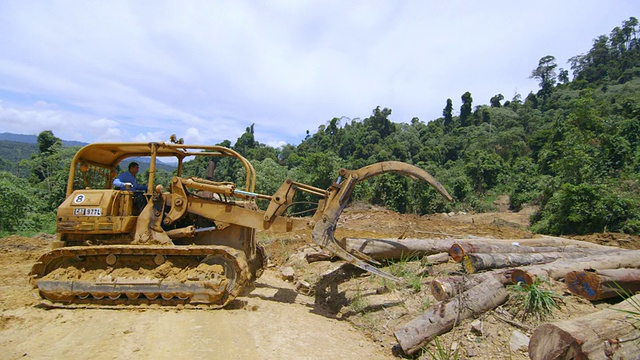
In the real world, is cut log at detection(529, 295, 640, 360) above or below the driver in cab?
below

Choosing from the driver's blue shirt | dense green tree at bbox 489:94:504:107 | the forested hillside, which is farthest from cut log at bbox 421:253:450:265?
dense green tree at bbox 489:94:504:107

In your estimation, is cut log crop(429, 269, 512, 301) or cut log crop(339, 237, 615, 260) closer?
cut log crop(429, 269, 512, 301)

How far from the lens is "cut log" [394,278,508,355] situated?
4.62 metres

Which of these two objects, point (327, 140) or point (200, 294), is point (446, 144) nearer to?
point (327, 140)

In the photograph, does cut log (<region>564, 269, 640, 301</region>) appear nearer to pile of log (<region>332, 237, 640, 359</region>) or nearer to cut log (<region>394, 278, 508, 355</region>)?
pile of log (<region>332, 237, 640, 359</region>)

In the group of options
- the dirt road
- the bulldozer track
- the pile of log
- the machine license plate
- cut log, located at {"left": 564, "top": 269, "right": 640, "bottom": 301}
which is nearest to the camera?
the pile of log

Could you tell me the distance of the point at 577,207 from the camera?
15.0 meters

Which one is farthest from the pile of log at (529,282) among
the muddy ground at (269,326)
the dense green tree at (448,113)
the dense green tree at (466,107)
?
the dense green tree at (448,113)

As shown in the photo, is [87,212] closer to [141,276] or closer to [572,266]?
[141,276]

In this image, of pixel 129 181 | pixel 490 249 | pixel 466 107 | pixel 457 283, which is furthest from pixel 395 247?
pixel 466 107

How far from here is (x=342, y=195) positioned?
6035mm

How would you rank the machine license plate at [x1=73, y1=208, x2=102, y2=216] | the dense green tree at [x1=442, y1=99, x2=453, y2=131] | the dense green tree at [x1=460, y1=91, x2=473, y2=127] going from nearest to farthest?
the machine license plate at [x1=73, y1=208, x2=102, y2=216] → the dense green tree at [x1=460, y1=91, x2=473, y2=127] → the dense green tree at [x1=442, y1=99, x2=453, y2=131]

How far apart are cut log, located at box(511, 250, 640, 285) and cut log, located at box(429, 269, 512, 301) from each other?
0.15m

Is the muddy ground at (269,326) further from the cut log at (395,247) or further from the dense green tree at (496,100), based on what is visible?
the dense green tree at (496,100)
